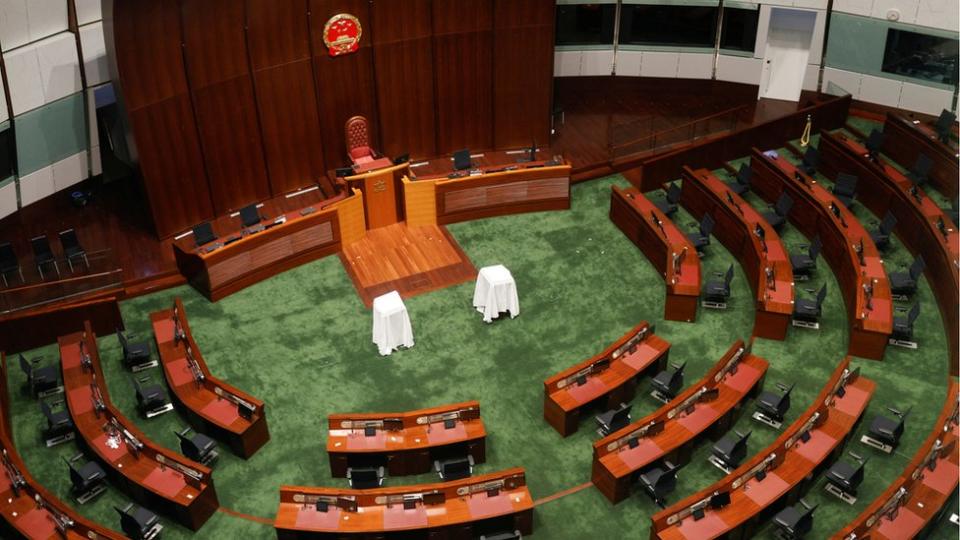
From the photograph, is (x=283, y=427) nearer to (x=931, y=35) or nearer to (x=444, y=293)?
(x=444, y=293)

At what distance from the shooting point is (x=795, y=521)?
30.1 ft

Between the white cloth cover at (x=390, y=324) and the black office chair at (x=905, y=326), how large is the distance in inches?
226

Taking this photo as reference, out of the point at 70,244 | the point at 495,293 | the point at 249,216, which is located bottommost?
the point at 495,293

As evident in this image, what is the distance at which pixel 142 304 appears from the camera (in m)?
12.8

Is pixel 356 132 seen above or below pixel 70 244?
above

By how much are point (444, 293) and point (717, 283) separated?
3.50 m

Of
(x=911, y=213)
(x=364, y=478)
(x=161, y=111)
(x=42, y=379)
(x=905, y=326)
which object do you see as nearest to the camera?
(x=364, y=478)

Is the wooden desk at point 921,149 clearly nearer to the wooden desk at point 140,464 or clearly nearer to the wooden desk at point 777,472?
the wooden desk at point 777,472

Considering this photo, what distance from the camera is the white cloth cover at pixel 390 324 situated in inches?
460

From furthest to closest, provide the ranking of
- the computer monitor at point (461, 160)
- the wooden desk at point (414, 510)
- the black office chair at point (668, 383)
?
1. the computer monitor at point (461, 160)
2. the black office chair at point (668, 383)
3. the wooden desk at point (414, 510)

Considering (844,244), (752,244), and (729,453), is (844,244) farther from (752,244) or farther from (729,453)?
(729,453)

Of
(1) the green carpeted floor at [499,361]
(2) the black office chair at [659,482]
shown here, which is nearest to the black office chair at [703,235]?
(1) the green carpeted floor at [499,361]

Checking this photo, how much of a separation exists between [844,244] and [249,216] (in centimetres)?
769

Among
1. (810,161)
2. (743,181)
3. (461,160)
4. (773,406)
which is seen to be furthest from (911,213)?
(461,160)
